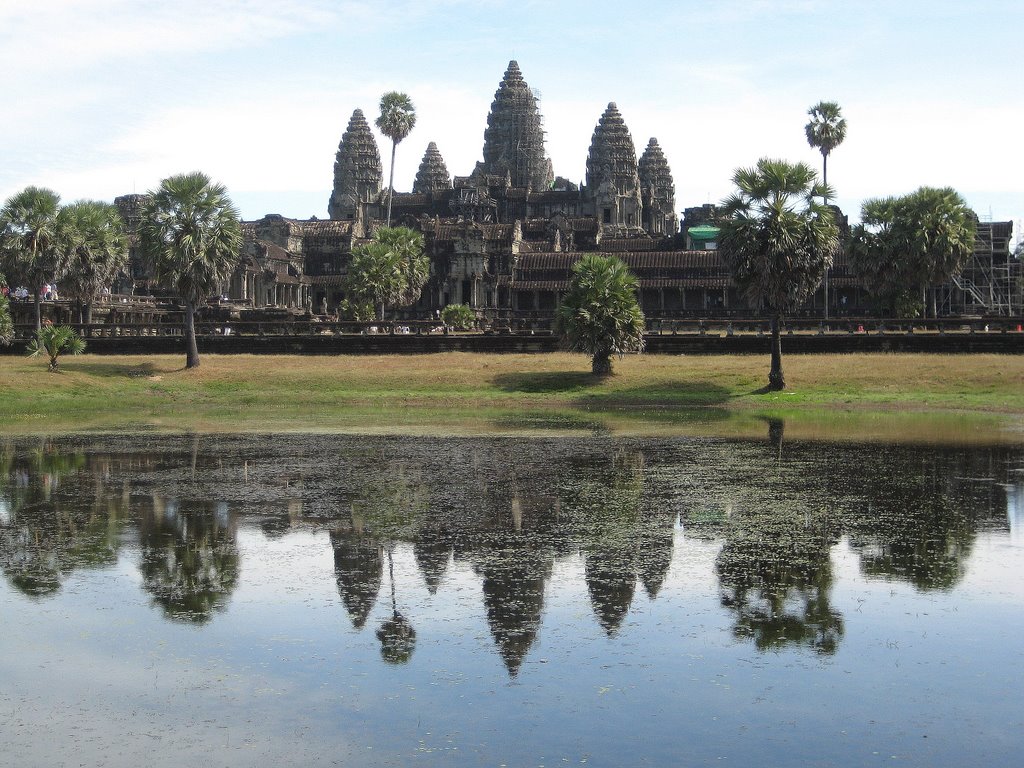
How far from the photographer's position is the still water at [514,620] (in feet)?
37.1

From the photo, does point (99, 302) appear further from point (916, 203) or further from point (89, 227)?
point (916, 203)

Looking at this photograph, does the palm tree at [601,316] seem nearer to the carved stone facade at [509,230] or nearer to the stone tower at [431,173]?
the carved stone facade at [509,230]

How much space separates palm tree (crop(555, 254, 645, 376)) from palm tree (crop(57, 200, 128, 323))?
29016 mm

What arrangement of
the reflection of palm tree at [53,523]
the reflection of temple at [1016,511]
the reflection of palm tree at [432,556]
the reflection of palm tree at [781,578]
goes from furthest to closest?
the reflection of temple at [1016,511], the reflection of palm tree at [53,523], the reflection of palm tree at [432,556], the reflection of palm tree at [781,578]

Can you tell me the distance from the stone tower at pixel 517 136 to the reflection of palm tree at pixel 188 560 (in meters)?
134

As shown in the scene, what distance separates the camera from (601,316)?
55.4 meters

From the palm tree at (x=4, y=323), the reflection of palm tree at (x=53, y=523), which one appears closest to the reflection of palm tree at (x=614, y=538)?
the reflection of palm tree at (x=53, y=523)

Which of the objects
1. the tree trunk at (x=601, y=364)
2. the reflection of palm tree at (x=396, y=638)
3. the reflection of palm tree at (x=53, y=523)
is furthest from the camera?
the tree trunk at (x=601, y=364)

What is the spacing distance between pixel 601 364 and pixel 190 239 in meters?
20.0

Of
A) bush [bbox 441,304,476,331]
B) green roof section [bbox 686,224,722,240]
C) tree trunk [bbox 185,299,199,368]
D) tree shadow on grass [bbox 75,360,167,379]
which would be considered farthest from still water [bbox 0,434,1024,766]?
green roof section [bbox 686,224,722,240]

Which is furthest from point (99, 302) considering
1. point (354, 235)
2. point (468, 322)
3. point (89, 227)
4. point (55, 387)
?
point (354, 235)

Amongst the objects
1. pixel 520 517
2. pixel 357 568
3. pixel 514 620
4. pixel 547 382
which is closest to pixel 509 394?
pixel 547 382

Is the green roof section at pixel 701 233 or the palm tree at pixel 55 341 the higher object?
the green roof section at pixel 701 233

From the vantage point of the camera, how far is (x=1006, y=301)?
10075cm
